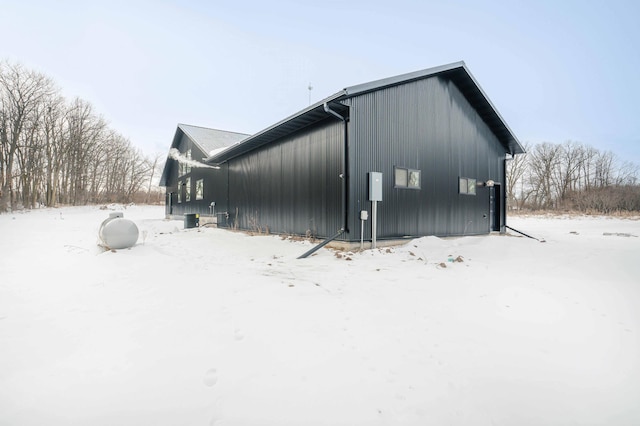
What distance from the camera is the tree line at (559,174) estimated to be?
93.0 feet

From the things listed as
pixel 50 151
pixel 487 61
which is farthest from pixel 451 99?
pixel 50 151

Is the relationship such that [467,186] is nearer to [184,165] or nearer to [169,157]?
[184,165]

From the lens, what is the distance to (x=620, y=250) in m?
6.42

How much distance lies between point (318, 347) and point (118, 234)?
6454 mm

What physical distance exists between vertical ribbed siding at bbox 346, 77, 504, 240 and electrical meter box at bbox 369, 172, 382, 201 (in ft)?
0.68


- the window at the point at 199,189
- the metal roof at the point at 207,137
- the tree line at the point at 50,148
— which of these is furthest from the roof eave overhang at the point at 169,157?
the tree line at the point at 50,148

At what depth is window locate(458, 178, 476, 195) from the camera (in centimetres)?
945

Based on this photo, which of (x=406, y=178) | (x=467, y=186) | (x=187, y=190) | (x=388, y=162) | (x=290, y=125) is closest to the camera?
(x=388, y=162)

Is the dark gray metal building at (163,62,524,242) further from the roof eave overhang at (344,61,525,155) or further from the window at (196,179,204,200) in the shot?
the window at (196,179,204,200)

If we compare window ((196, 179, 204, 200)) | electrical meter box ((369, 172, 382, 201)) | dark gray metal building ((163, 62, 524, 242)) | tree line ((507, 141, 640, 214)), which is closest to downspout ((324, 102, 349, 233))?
dark gray metal building ((163, 62, 524, 242))

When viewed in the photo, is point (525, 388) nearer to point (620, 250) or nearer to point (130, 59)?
point (620, 250)

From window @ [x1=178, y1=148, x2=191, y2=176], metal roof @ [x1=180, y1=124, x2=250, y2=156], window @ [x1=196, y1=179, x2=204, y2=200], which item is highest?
metal roof @ [x1=180, y1=124, x2=250, y2=156]

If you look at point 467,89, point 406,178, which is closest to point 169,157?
point 406,178

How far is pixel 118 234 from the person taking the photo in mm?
6562
